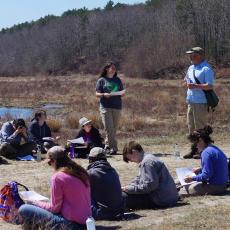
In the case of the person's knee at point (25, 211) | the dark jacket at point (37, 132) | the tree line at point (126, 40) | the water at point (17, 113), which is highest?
the tree line at point (126, 40)

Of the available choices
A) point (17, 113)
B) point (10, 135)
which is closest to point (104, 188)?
point (10, 135)

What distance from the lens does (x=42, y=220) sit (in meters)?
5.64

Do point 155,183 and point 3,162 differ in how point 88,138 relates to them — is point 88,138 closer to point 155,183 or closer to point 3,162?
point 3,162

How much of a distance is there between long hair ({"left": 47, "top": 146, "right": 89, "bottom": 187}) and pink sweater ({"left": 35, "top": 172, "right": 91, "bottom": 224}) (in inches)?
1.6

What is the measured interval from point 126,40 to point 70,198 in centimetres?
8858

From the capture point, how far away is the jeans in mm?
5531

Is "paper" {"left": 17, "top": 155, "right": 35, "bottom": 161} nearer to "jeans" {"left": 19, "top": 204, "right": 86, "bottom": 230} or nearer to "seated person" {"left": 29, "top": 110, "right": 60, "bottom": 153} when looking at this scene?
"seated person" {"left": 29, "top": 110, "right": 60, "bottom": 153}

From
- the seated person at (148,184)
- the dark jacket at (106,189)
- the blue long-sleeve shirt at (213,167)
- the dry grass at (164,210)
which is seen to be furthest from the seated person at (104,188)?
the blue long-sleeve shirt at (213,167)

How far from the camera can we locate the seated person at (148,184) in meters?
6.52

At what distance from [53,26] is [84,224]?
10596cm

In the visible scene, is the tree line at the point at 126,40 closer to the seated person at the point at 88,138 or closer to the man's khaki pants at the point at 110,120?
the man's khaki pants at the point at 110,120

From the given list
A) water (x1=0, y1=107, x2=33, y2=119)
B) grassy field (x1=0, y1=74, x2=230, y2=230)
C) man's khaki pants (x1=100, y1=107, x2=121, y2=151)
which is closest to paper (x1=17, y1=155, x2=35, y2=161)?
grassy field (x1=0, y1=74, x2=230, y2=230)

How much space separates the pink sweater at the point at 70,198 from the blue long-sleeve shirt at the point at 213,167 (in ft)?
6.51

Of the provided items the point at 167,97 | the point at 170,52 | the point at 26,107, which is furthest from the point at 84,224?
the point at 170,52
